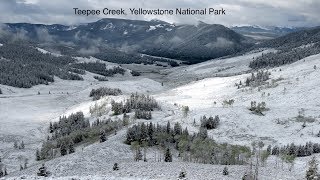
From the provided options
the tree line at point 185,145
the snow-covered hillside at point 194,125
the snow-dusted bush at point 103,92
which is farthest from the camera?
the snow-dusted bush at point 103,92

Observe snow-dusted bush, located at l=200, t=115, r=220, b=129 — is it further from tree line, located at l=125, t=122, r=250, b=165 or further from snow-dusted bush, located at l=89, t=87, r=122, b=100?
snow-dusted bush, located at l=89, t=87, r=122, b=100

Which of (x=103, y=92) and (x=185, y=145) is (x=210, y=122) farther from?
(x=103, y=92)

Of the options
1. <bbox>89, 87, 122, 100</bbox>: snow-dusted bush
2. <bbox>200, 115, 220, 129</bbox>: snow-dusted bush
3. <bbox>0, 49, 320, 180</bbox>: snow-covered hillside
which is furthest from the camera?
<bbox>89, 87, 122, 100</bbox>: snow-dusted bush

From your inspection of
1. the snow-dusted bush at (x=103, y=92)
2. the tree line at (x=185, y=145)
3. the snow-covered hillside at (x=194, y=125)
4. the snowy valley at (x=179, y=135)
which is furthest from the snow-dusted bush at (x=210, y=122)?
the snow-dusted bush at (x=103, y=92)

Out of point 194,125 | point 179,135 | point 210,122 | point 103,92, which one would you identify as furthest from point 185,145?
point 103,92

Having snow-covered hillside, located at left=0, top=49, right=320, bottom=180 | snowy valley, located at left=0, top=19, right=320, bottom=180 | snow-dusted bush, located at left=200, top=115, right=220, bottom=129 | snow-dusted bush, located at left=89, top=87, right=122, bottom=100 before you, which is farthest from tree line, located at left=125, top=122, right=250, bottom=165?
snow-dusted bush, located at left=89, top=87, right=122, bottom=100

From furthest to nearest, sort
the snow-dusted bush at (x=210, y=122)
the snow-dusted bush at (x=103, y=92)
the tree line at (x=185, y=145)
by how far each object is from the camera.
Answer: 1. the snow-dusted bush at (x=103, y=92)
2. the snow-dusted bush at (x=210, y=122)
3. the tree line at (x=185, y=145)

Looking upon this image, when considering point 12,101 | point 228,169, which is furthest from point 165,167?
point 12,101

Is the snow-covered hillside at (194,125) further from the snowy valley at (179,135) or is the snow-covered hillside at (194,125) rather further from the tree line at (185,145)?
the tree line at (185,145)

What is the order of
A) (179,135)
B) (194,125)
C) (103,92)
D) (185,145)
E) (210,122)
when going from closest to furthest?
(185,145)
(179,135)
(210,122)
(194,125)
(103,92)

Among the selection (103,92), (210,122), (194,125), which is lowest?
(194,125)

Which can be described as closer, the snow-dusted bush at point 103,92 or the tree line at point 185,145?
the tree line at point 185,145

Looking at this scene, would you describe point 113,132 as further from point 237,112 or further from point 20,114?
point 20,114
